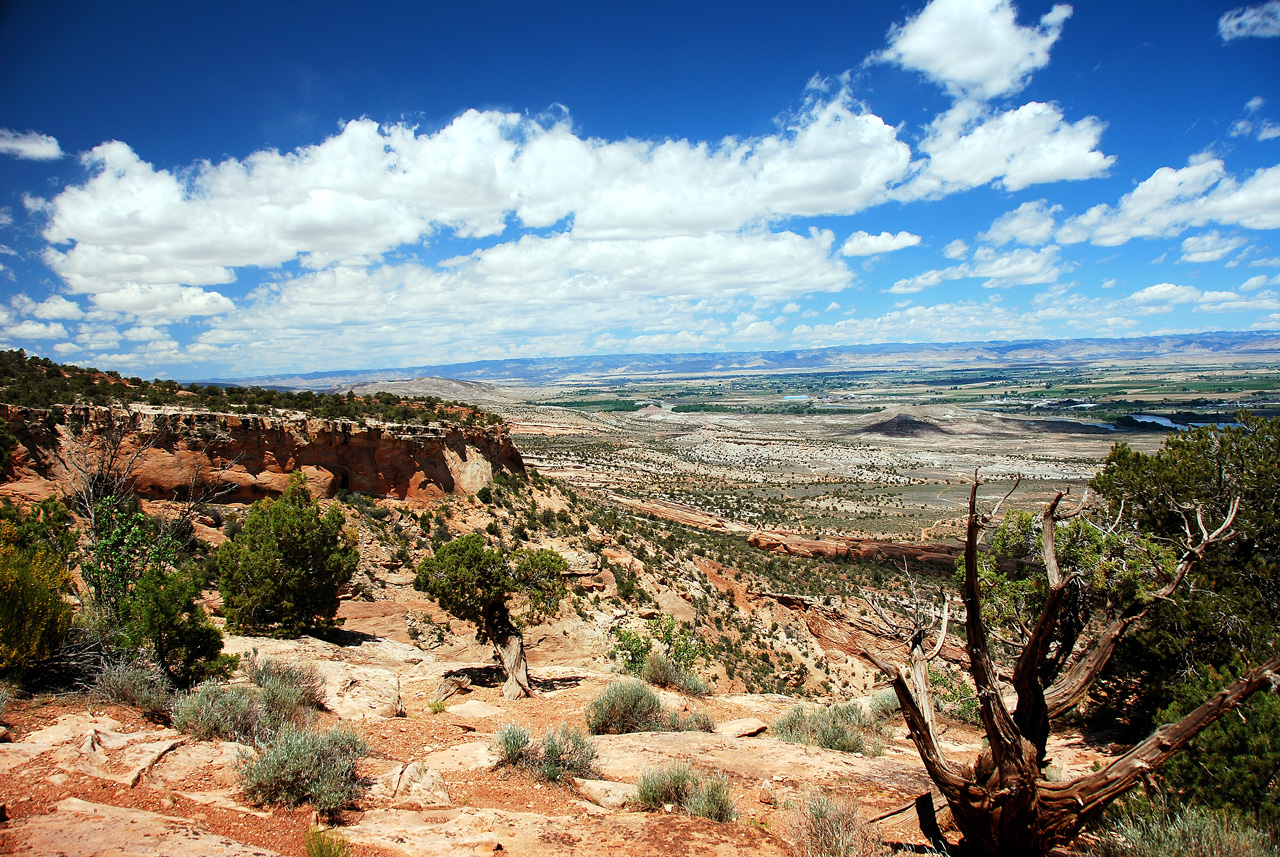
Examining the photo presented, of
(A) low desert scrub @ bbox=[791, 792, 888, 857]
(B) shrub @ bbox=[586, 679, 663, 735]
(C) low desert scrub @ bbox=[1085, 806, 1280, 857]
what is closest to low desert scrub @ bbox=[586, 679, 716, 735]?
(B) shrub @ bbox=[586, 679, 663, 735]

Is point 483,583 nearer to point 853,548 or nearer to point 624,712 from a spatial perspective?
point 624,712

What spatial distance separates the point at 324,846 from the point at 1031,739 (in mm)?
6703

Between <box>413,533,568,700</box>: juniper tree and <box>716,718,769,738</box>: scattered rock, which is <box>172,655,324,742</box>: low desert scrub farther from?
<box>716,718,769,738</box>: scattered rock

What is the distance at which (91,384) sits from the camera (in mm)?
20922

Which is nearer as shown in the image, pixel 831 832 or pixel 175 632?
pixel 831 832

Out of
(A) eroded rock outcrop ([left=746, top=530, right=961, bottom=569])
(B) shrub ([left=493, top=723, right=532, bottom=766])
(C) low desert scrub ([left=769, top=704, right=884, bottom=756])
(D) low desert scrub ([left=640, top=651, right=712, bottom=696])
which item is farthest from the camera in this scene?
(A) eroded rock outcrop ([left=746, top=530, right=961, bottom=569])

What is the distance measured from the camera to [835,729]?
37.2ft

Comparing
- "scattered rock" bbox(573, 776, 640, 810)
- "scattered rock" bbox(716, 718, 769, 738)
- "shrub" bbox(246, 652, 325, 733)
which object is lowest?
"scattered rock" bbox(716, 718, 769, 738)

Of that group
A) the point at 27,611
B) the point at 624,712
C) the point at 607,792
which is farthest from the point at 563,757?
the point at 27,611

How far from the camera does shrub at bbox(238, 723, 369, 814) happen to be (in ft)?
21.0

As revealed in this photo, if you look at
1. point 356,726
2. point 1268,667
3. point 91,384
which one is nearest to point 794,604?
point 356,726

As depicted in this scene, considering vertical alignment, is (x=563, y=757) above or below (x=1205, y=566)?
below

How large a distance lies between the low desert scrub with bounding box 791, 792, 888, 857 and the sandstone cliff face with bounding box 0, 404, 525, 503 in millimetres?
13653

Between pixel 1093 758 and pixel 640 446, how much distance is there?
290ft
